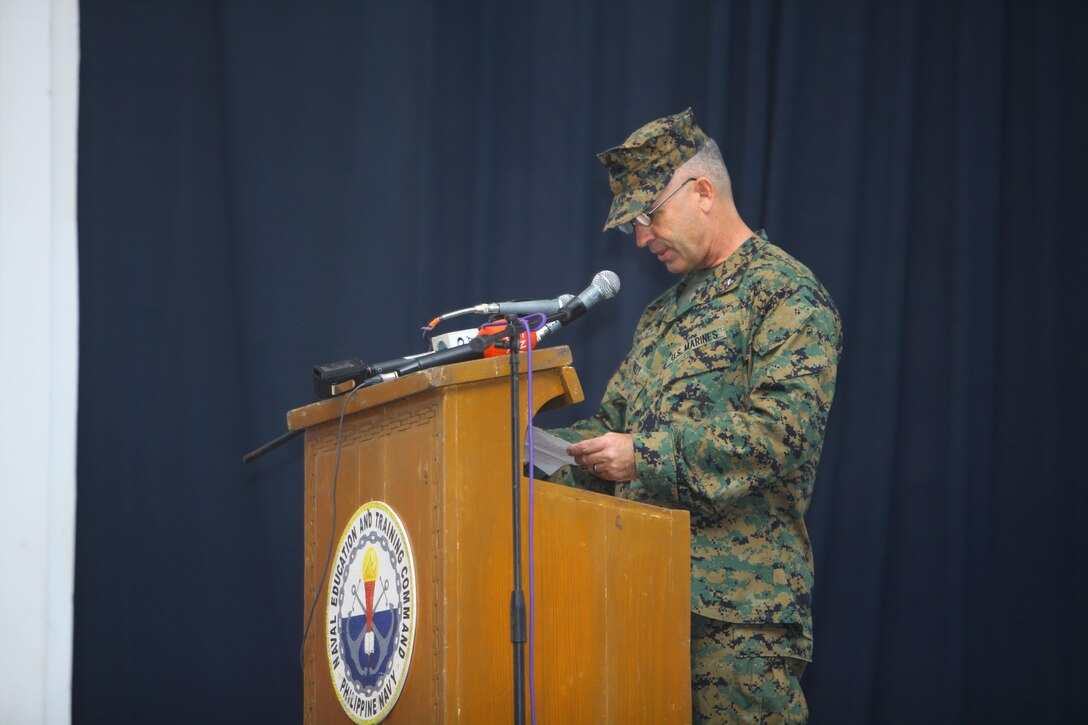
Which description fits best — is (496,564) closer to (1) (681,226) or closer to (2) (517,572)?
(2) (517,572)

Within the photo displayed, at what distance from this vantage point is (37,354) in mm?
3098

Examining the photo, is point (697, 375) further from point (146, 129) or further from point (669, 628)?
point (146, 129)

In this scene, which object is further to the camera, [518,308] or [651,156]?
[651,156]

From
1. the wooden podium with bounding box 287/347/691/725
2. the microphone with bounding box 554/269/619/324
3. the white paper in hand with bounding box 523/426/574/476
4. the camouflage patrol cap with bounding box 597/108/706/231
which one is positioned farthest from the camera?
the camouflage patrol cap with bounding box 597/108/706/231

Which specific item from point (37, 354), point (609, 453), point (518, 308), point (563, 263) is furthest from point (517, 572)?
point (37, 354)

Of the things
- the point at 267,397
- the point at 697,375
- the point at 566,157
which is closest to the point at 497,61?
the point at 566,157

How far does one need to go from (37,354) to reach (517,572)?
188 cm

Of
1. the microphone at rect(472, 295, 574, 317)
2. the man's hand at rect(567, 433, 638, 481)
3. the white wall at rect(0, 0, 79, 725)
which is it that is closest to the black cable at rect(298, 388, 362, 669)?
the microphone at rect(472, 295, 574, 317)

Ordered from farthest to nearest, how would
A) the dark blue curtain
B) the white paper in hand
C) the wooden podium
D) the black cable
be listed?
the dark blue curtain → the white paper in hand → the black cable → the wooden podium

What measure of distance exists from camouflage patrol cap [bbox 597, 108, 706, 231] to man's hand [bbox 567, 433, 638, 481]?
1.99ft

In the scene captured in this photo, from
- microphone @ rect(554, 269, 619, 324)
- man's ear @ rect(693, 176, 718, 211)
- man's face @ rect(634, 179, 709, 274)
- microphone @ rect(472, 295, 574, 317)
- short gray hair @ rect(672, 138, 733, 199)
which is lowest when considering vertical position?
microphone @ rect(472, 295, 574, 317)

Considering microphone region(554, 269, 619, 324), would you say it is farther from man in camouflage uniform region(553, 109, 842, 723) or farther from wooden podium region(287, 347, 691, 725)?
wooden podium region(287, 347, 691, 725)

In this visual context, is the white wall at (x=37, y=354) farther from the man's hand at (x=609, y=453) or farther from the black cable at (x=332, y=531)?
the man's hand at (x=609, y=453)

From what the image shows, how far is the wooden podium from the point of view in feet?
5.71
